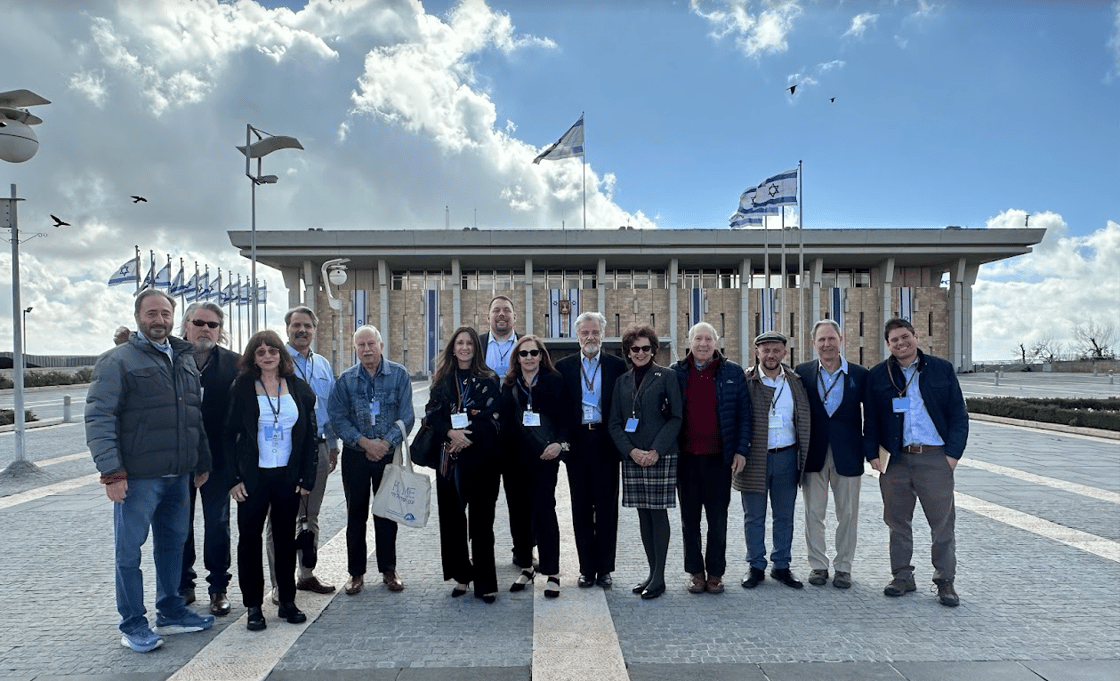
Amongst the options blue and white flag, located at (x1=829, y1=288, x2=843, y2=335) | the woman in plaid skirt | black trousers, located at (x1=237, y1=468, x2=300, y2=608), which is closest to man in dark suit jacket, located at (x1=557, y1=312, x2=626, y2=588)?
the woman in plaid skirt

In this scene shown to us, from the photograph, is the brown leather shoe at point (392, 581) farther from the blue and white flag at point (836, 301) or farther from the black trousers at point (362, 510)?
the blue and white flag at point (836, 301)

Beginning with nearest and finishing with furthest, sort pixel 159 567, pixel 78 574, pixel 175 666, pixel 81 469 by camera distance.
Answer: pixel 175 666 < pixel 159 567 < pixel 78 574 < pixel 81 469

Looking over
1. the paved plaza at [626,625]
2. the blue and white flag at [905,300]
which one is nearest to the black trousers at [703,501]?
the paved plaza at [626,625]

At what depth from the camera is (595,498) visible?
480cm

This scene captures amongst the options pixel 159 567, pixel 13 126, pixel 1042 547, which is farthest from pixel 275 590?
pixel 13 126

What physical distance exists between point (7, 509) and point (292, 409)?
5.96m

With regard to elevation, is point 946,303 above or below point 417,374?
above

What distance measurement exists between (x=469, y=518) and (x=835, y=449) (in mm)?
2818

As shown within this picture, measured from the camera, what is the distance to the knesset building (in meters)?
43.2

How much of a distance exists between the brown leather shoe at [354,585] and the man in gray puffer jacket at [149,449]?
88 centimetres

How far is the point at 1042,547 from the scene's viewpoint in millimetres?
5684

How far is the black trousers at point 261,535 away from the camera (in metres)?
4.10

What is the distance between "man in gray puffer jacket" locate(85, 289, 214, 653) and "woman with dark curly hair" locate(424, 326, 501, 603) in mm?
1576

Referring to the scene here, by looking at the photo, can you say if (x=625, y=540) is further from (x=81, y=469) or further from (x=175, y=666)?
(x=81, y=469)
